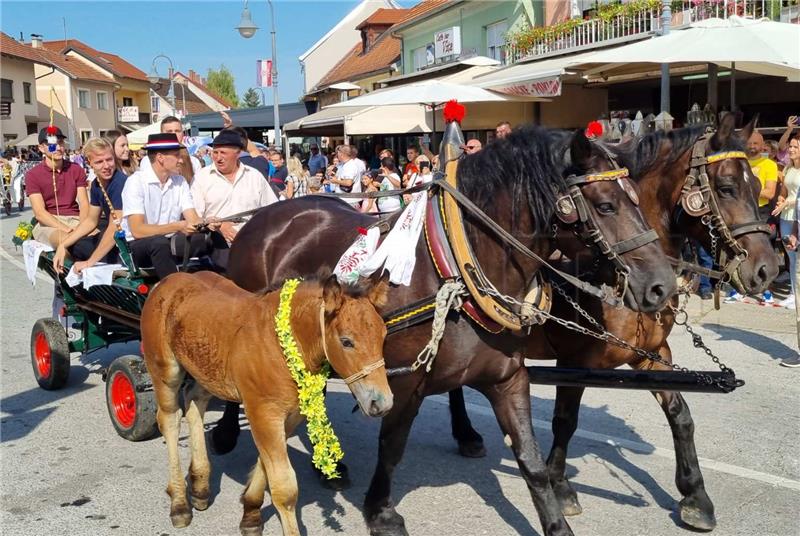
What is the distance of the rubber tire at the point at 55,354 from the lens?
6.51 meters

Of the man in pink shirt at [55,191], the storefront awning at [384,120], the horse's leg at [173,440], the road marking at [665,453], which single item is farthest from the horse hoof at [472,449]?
the storefront awning at [384,120]

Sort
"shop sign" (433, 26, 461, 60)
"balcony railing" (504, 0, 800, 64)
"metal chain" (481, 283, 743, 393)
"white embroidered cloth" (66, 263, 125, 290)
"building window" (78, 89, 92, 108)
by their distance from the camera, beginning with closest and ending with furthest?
"metal chain" (481, 283, 743, 393) < "white embroidered cloth" (66, 263, 125, 290) < "balcony railing" (504, 0, 800, 64) < "shop sign" (433, 26, 461, 60) < "building window" (78, 89, 92, 108)

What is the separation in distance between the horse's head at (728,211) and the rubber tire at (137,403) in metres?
3.60

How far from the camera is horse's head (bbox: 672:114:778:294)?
3.78m

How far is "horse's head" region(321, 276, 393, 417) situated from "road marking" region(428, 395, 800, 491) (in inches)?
105

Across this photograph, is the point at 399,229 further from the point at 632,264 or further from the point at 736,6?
the point at 736,6

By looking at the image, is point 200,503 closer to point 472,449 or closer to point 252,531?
point 252,531

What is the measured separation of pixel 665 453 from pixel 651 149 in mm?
2169

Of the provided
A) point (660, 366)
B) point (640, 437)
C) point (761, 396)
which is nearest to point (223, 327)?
point (660, 366)

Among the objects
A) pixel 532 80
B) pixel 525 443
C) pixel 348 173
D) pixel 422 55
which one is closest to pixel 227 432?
pixel 525 443

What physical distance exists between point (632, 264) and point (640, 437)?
2.45m

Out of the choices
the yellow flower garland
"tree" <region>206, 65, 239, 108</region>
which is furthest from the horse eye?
"tree" <region>206, 65, 239, 108</region>

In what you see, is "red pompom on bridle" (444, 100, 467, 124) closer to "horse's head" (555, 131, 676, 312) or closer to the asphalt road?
"horse's head" (555, 131, 676, 312)

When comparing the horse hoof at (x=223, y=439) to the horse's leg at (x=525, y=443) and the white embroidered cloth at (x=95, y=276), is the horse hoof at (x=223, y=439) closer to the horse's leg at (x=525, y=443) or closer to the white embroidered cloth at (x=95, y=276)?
the white embroidered cloth at (x=95, y=276)
